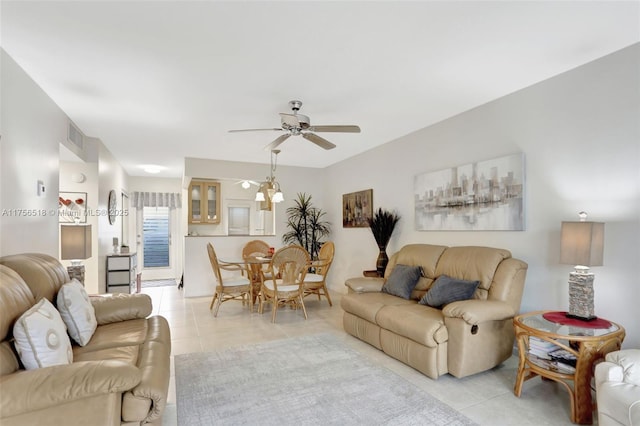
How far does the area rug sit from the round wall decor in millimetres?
3383

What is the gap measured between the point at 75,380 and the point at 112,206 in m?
4.90

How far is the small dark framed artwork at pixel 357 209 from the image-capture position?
545cm

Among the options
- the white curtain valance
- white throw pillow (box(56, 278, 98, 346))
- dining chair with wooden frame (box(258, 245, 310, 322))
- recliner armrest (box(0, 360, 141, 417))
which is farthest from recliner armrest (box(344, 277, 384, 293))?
the white curtain valance

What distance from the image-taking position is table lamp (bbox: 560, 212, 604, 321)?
2.28 metres

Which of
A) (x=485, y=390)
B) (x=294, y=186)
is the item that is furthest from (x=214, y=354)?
(x=294, y=186)

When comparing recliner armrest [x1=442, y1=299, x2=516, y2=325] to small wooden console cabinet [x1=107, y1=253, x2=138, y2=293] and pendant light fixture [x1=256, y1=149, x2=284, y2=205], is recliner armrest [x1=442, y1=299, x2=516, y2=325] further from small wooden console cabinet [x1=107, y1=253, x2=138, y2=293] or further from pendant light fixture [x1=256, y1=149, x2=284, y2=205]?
small wooden console cabinet [x1=107, y1=253, x2=138, y2=293]

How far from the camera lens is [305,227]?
6.59 m

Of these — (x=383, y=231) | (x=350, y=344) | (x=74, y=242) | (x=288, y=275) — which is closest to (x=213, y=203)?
(x=288, y=275)

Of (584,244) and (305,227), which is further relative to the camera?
(305,227)

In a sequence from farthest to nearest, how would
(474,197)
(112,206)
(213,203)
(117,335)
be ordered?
(213,203) < (112,206) < (474,197) < (117,335)

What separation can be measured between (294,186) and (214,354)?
13.6 ft

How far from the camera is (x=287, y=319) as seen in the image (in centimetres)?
446

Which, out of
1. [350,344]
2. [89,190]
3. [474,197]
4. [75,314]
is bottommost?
[350,344]

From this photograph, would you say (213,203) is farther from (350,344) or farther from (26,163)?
(350,344)
